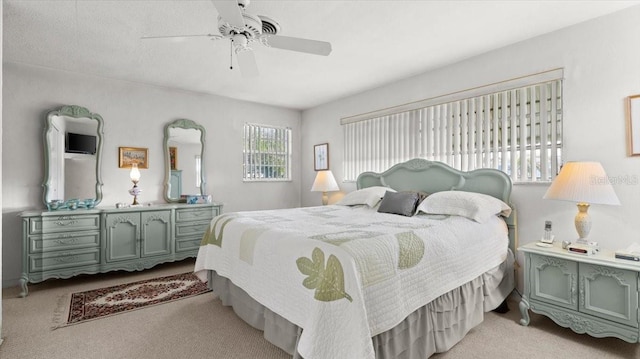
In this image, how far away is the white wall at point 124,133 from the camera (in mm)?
3535

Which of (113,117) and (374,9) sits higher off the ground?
(374,9)

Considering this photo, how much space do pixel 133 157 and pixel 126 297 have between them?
78.6 inches

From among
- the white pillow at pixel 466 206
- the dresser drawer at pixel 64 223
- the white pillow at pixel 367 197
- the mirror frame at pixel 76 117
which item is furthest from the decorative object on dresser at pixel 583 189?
the mirror frame at pixel 76 117

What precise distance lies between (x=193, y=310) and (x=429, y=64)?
142 inches

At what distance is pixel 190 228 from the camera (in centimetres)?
429

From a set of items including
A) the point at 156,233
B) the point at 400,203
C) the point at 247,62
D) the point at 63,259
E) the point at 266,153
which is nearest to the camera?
the point at 247,62

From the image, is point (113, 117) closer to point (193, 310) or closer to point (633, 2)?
point (193, 310)

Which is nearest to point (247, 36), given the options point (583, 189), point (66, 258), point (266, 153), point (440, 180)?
point (440, 180)

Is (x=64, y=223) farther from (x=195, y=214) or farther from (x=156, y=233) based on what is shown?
(x=195, y=214)

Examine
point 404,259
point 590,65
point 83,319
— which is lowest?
point 83,319

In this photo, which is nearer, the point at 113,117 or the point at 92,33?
the point at 92,33

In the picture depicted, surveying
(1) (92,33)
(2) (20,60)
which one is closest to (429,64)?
(1) (92,33)

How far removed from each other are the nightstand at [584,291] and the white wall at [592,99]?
377mm

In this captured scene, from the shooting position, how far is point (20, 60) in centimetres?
343
